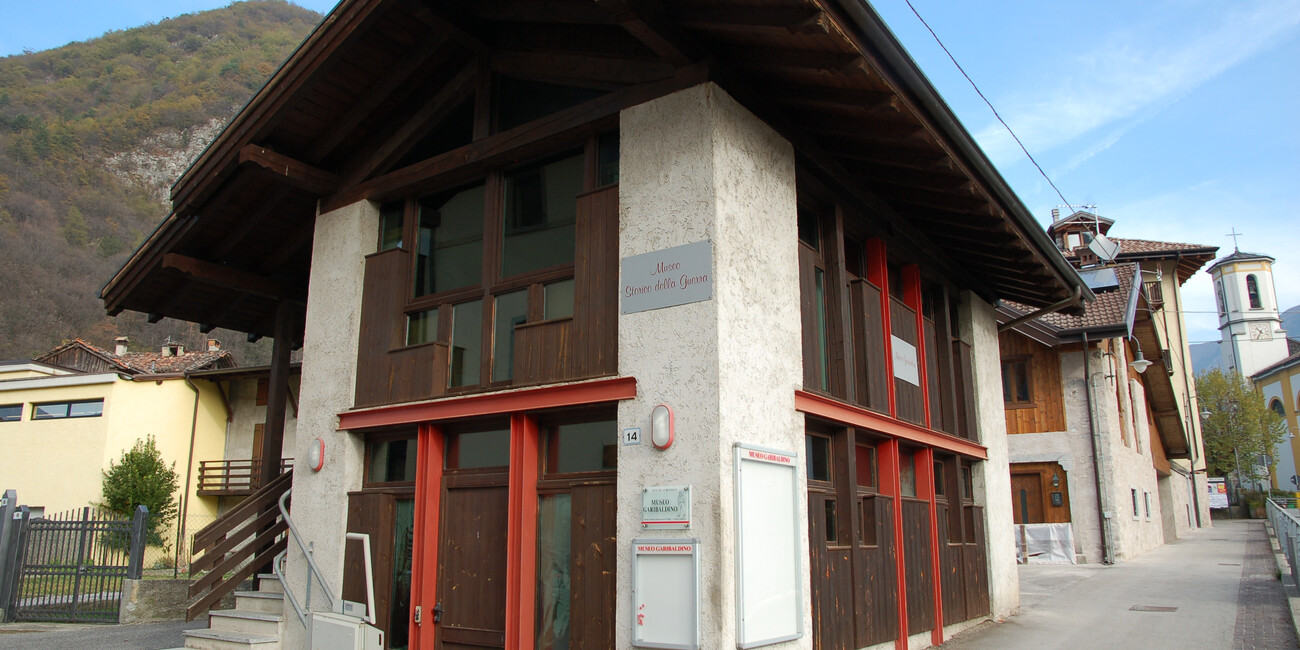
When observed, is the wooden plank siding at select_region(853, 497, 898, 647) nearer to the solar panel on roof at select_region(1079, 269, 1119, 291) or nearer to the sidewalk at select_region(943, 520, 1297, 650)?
the sidewalk at select_region(943, 520, 1297, 650)

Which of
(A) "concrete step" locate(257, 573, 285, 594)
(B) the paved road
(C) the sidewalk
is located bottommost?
(B) the paved road

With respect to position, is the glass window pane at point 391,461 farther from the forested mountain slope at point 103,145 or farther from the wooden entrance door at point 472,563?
the forested mountain slope at point 103,145

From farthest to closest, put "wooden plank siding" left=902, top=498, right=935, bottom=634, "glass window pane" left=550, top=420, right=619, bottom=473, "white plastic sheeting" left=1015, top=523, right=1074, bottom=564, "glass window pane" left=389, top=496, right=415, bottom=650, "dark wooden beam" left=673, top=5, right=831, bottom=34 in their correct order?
A: "white plastic sheeting" left=1015, top=523, right=1074, bottom=564 < "wooden plank siding" left=902, top=498, right=935, bottom=634 < "glass window pane" left=389, top=496, right=415, bottom=650 < "glass window pane" left=550, top=420, right=619, bottom=473 < "dark wooden beam" left=673, top=5, right=831, bottom=34

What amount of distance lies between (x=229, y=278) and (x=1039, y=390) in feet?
58.0

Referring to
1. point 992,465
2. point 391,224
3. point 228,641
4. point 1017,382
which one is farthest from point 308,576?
point 1017,382

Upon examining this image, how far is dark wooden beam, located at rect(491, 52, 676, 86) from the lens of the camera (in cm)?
773

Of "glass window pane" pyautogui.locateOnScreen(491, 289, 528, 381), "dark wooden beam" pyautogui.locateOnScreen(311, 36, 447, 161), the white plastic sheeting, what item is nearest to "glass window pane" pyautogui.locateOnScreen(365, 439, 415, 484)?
"glass window pane" pyautogui.locateOnScreen(491, 289, 528, 381)

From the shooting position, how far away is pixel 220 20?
125312mm

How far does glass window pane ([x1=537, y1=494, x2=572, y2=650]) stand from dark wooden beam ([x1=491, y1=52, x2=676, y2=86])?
3.74 metres

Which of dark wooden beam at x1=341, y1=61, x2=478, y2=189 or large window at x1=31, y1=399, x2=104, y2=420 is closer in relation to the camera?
dark wooden beam at x1=341, y1=61, x2=478, y2=189

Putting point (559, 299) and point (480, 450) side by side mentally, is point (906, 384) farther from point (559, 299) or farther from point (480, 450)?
point (480, 450)

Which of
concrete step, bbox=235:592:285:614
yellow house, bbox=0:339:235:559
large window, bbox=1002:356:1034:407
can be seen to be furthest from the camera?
yellow house, bbox=0:339:235:559

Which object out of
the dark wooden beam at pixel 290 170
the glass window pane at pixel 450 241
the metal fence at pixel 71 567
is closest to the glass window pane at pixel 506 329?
the glass window pane at pixel 450 241

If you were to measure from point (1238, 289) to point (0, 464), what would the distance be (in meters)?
95.4
